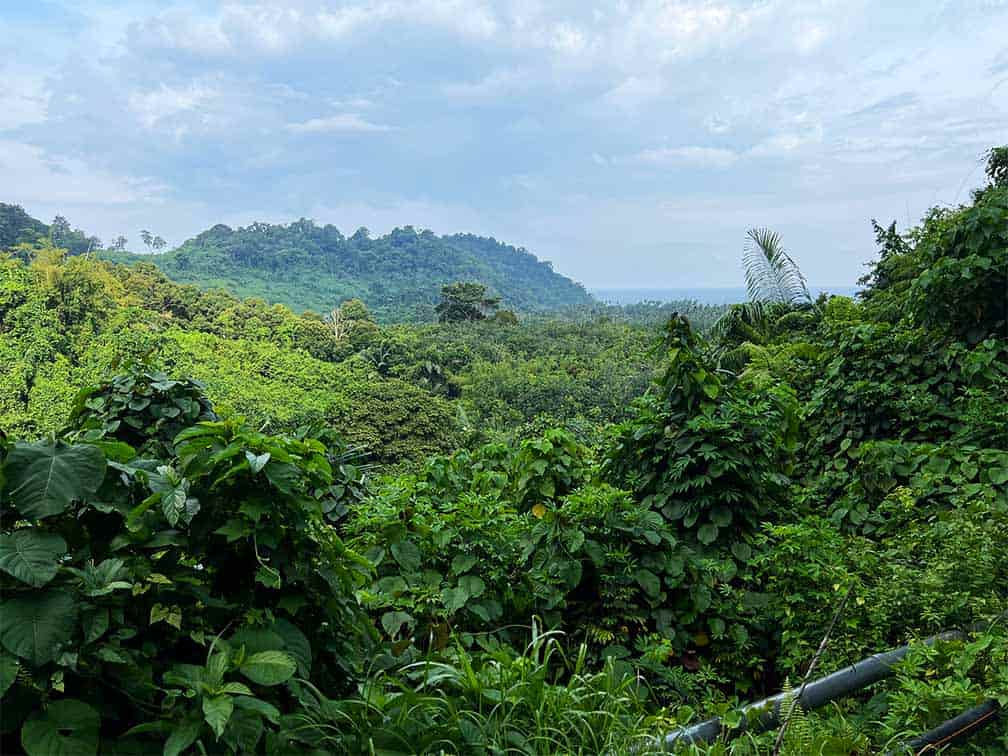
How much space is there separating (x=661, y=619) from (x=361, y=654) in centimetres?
97

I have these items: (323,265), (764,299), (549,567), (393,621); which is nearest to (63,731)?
(393,621)

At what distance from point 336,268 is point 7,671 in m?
52.2

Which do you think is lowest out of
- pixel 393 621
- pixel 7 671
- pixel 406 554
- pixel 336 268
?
pixel 393 621

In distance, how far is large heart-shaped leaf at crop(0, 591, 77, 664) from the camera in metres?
0.88

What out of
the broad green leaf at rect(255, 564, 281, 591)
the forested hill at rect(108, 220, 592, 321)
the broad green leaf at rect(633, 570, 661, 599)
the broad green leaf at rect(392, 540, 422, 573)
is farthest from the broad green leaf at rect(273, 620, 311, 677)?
the forested hill at rect(108, 220, 592, 321)

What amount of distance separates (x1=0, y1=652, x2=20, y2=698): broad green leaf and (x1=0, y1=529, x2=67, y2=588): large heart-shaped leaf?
0.30 feet

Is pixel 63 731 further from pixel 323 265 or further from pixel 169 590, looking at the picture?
pixel 323 265

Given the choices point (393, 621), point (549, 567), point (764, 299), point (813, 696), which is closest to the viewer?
point (813, 696)

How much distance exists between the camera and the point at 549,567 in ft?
6.50

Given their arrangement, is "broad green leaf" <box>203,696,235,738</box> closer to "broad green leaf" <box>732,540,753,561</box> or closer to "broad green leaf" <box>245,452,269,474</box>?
"broad green leaf" <box>245,452,269,474</box>

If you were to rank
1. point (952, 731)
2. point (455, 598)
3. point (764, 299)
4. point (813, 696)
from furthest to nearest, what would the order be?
point (764, 299), point (455, 598), point (813, 696), point (952, 731)

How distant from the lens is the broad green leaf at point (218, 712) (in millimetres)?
952

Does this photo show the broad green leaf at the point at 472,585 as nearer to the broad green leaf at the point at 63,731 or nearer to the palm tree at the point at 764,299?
the broad green leaf at the point at 63,731

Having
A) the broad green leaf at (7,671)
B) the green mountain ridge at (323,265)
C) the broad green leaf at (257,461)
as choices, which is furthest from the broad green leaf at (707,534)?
the green mountain ridge at (323,265)
